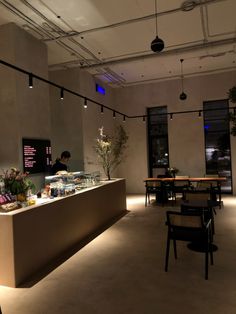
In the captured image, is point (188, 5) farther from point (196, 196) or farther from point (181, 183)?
point (181, 183)

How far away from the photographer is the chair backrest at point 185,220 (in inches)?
137

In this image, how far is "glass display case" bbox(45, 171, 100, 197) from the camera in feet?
15.1

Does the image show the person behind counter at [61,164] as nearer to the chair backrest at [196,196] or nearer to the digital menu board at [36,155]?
the digital menu board at [36,155]

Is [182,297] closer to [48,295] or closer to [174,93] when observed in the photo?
[48,295]

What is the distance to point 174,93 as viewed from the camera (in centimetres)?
1027

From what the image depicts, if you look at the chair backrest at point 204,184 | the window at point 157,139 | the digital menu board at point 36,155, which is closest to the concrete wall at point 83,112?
the digital menu board at point 36,155

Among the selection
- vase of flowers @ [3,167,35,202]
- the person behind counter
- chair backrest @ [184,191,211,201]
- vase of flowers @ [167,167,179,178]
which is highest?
the person behind counter

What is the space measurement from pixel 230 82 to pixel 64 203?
7.75 m

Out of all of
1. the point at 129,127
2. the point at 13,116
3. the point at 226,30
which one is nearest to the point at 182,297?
the point at 13,116

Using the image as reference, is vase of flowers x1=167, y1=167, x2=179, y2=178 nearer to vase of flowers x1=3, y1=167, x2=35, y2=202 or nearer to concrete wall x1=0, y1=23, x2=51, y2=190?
concrete wall x1=0, y1=23, x2=51, y2=190

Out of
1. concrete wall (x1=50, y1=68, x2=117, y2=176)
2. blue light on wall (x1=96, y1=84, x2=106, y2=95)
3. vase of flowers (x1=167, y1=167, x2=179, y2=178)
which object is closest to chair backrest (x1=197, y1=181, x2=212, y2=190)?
vase of flowers (x1=167, y1=167, x2=179, y2=178)

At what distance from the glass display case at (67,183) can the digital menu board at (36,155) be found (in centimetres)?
110

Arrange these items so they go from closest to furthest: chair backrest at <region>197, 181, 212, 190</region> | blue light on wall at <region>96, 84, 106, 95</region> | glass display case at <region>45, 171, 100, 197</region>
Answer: glass display case at <region>45, 171, 100, 197</region> < chair backrest at <region>197, 181, 212, 190</region> < blue light on wall at <region>96, 84, 106, 95</region>

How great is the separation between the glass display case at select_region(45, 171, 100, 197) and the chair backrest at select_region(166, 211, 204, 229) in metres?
1.96
